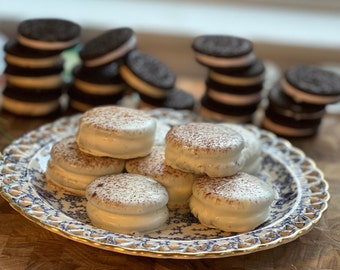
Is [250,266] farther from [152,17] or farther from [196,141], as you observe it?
[152,17]

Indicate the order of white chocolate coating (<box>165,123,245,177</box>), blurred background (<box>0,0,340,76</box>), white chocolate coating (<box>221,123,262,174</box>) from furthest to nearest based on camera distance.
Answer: blurred background (<box>0,0,340,76</box>) → white chocolate coating (<box>221,123,262,174</box>) → white chocolate coating (<box>165,123,245,177</box>)

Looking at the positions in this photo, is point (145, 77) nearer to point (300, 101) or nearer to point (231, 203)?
point (300, 101)

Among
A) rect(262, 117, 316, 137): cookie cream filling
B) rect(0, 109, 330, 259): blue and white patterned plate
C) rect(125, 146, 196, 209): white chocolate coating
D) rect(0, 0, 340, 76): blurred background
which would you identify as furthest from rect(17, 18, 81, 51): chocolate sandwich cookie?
rect(0, 0, 340, 76): blurred background

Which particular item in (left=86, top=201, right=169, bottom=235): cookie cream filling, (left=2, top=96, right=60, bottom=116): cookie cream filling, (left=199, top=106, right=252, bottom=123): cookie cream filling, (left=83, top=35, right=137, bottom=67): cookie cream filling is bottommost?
(left=2, top=96, right=60, bottom=116): cookie cream filling

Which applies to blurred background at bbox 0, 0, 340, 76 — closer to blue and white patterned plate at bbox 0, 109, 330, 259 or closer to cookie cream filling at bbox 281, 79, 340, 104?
cookie cream filling at bbox 281, 79, 340, 104

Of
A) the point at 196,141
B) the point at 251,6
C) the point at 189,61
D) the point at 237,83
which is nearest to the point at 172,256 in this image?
the point at 196,141

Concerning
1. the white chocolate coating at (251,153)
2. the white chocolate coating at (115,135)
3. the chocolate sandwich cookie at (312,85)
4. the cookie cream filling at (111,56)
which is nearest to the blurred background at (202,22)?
the chocolate sandwich cookie at (312,85)
